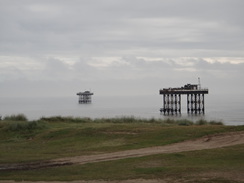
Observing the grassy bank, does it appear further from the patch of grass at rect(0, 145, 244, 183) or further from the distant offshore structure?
the distant offshore structure

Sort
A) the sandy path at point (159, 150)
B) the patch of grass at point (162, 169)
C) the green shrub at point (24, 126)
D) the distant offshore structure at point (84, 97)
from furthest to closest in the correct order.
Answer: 1. the distant offshore structure at point (84, 97)
2. the green shrub at point (24, 126)
3. the sandy path at point (159, 150)
4. the patch of grass at point (162, 169)

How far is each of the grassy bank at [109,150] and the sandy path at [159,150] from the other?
0.99 metres

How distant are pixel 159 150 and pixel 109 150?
2.77 m

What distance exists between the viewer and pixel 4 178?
15.8 metres

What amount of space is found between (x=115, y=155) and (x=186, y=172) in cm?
552

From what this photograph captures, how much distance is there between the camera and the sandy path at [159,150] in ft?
61.0

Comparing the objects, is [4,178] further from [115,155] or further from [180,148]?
[180,148]

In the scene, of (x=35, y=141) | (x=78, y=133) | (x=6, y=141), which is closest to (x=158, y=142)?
(x=78, y=133)

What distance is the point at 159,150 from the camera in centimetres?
2070

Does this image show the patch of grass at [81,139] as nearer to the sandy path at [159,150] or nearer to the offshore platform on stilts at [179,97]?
the sandy path at [159,150]

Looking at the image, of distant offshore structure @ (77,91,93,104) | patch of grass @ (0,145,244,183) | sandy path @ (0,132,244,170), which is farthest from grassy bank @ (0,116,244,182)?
distant offshore structure @ (77,91,93,104)

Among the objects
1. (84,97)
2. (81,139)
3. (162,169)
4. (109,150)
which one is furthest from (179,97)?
(84,97)

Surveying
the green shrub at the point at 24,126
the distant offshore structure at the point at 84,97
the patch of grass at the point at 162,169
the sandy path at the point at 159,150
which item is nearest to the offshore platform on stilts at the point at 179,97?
the green shrub at the point at 24,126

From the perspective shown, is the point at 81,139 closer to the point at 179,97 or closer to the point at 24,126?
the point at 24,126
